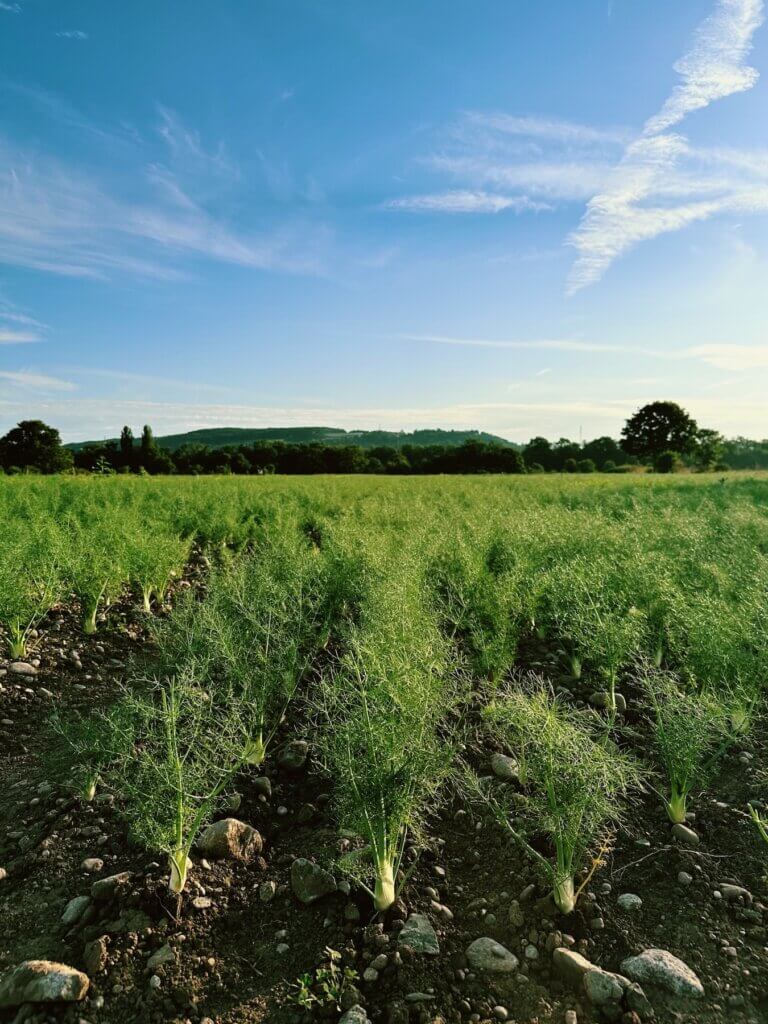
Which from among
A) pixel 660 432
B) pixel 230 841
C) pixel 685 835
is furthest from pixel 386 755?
pixel 660 432

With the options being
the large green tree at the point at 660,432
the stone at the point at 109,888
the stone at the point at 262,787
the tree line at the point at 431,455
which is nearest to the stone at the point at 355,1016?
the stone at the point at 109,888

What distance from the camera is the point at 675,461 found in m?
63.9

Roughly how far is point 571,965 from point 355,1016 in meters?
0.88

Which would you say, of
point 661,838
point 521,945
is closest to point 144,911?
point 521,945

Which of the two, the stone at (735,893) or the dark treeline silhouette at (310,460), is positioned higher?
the dark treeline silhouette at (310,460)

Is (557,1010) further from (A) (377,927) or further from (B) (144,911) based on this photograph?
(B) (144,911)

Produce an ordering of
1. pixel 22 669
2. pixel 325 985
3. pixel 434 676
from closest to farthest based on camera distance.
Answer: pixel 325 985, pixel 434 676, pixel 22 669

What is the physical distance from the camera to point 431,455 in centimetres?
7019

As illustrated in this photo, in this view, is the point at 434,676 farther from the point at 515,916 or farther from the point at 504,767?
the point at 515,916

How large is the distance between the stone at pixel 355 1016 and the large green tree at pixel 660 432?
255 feet

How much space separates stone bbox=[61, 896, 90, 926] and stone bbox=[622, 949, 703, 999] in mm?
2383

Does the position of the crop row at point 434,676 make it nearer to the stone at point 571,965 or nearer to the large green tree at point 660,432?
the stone at point 571,965

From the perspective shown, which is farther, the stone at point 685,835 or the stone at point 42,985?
the stone at point 685,835

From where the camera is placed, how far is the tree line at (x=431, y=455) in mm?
57969
